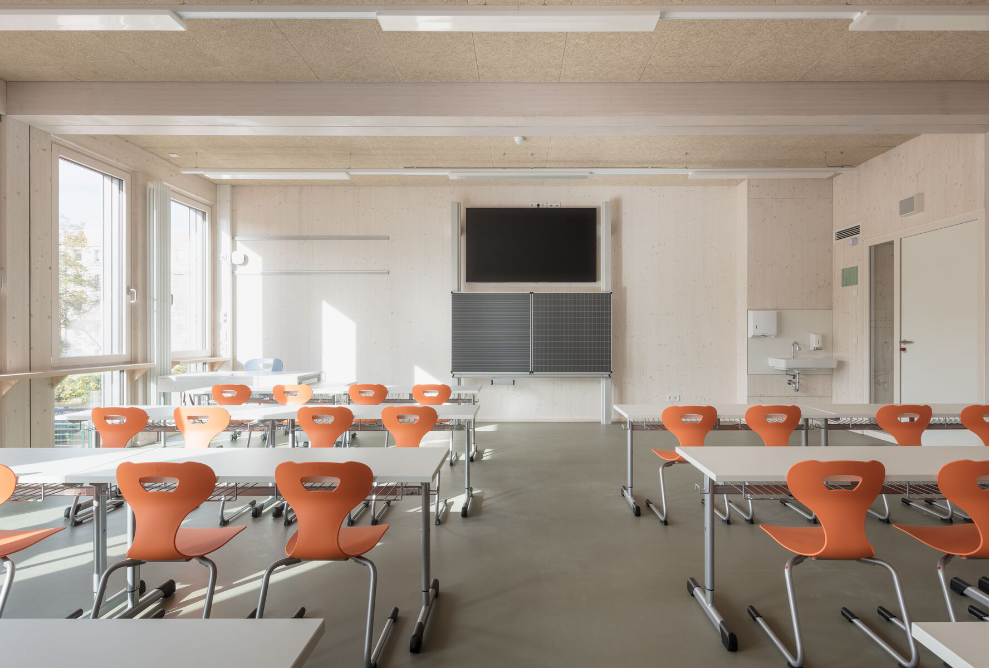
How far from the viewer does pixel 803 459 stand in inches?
93.7

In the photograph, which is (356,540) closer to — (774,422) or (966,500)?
(966,500)

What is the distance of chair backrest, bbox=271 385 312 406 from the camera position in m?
4.40

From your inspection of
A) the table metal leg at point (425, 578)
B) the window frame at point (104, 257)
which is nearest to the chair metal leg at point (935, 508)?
the table metal leg at point (425, 578)

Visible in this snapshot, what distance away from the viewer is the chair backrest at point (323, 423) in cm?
315

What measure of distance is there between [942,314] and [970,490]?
4478 mm

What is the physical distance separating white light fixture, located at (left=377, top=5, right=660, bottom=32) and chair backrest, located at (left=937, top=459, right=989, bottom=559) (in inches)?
108

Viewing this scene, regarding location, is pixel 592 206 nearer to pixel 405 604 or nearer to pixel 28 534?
pixel 405 604

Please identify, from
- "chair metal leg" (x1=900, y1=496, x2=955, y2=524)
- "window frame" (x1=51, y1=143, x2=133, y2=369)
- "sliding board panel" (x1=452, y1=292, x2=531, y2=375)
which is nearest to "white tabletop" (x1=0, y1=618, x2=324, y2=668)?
"chair metal leg" (x1=900, y1=496, x2=955, y2=524)

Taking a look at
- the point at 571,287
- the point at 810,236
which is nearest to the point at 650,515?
the point at 571,287

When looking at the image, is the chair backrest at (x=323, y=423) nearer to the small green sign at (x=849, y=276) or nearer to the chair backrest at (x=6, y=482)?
the chair backrest at (x=6, y=482)

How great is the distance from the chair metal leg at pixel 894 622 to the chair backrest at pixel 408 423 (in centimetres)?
231

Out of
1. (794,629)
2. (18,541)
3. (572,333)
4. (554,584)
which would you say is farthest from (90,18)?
(572,333)

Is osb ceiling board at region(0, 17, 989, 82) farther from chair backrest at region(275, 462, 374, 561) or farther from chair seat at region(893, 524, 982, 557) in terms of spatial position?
chair seat at region(893, 524, 982, 557)

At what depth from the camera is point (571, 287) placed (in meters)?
7.13
